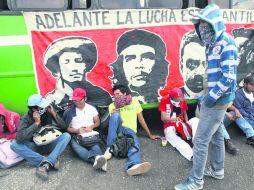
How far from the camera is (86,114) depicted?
482 centimetres

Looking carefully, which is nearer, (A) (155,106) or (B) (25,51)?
(B) (25,51)

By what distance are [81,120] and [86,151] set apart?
0.48m

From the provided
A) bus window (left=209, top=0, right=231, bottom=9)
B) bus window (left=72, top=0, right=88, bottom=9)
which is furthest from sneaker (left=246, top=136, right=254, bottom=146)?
bus window (left=72, top=0, right=88, bottom=9)

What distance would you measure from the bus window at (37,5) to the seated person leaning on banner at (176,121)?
1.90 metres

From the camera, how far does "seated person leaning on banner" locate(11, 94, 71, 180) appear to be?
13.8 ft

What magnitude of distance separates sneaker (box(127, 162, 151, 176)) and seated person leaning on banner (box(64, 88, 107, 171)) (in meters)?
0.53

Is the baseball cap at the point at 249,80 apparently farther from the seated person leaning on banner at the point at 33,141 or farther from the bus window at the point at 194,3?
the seated person leaning on banner at the point at 33,141

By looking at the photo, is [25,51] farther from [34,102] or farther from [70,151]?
[70,151]

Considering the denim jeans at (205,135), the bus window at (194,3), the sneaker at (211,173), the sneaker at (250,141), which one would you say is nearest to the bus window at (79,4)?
the bus window at (194,3)

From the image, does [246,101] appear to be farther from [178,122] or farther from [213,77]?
[213,77]

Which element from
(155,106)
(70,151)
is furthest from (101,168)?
(155,106)

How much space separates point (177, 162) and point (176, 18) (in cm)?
206

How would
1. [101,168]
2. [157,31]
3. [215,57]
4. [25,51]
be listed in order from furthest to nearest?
[157,31]
[25,51]
[101,168]
[215,57]

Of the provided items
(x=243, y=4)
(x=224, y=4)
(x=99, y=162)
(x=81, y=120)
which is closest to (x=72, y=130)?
(x=81, y=120)
